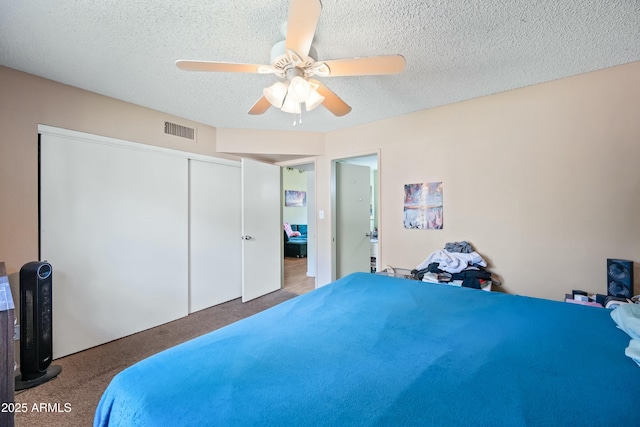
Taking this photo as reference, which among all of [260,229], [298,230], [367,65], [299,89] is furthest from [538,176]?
[298,230]

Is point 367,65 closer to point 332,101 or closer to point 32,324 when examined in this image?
point 332,101

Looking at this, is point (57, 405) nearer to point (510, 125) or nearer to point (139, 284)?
point (139, 284)

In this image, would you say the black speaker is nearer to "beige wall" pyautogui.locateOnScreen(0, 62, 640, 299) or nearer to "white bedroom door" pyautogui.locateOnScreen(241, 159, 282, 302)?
"beige wall" pyautogui.locateOnScreen(0, 62, 640, 299)

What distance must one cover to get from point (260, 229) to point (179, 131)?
1628 mm

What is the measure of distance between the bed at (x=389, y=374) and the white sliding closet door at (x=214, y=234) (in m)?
2.34

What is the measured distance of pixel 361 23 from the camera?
154 centimetres

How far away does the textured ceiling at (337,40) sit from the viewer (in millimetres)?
1428

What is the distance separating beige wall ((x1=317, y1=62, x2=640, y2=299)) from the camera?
6.47ft

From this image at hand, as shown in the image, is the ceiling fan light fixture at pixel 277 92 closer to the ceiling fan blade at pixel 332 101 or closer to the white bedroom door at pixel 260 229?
the ceiling fan blade at pixel 332 101

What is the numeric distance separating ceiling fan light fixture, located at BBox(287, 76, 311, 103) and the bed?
122cm

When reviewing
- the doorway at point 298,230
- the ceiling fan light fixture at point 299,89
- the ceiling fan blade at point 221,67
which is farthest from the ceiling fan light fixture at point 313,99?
the doorway at point 298,230

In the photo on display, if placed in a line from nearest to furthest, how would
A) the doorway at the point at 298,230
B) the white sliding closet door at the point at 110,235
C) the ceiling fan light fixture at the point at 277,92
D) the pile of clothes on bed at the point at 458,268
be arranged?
the ceiling fan light fixture at the point at 277,92 < the white sliding closet door at the point at 110,235 < the pile of clothes on bed at the point at 458,268 < the doorway at the point at 298,230

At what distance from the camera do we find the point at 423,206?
2.89 m

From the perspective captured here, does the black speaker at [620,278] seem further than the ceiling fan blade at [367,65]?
Yes
